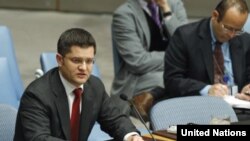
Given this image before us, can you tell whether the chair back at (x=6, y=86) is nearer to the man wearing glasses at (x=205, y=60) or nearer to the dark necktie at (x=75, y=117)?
the man wearing glasses at (x=205, y=60)

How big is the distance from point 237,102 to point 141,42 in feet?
4.95

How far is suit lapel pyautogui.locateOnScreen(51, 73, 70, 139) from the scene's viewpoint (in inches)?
142

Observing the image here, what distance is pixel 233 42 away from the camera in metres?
5.17

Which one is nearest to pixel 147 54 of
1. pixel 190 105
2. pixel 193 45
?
pixel 193 45

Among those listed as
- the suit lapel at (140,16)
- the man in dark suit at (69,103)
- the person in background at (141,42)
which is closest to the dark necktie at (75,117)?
the man in dark suit at (69,103)

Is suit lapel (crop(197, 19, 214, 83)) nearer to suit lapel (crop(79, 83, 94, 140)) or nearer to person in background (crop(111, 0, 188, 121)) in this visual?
person in background (crop(111, 0, 188, 121))

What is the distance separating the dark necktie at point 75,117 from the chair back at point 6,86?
146 cm

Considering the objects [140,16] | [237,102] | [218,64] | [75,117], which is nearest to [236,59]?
[218,64]

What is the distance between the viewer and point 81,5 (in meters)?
12.5

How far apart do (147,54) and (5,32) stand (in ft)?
3.84

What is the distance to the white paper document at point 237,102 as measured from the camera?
4711 millimetres

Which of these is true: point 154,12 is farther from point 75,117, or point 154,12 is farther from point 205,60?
point 75,117

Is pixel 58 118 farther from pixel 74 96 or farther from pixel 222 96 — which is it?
pixel 222 96

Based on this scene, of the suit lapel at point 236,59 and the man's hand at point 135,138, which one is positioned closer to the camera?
the man's hand at point 135,138
